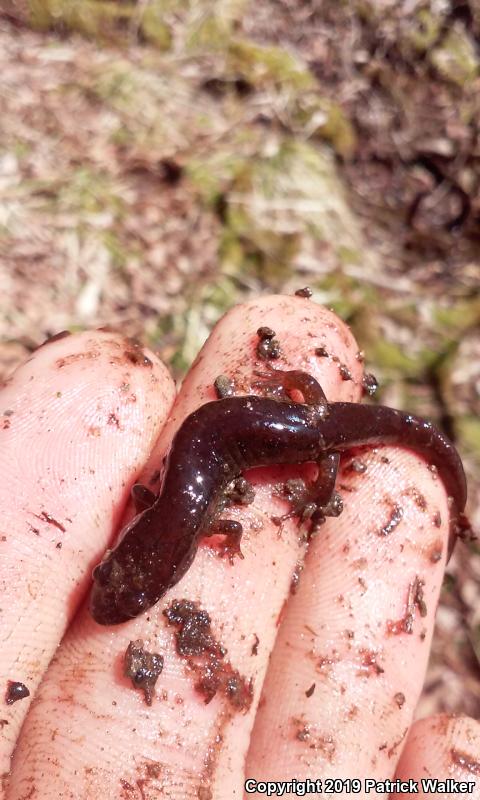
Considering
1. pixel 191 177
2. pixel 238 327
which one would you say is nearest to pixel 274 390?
pixel 238 327

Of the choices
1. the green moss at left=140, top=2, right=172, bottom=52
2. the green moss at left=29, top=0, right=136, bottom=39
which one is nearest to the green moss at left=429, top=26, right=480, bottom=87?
the green moss at left=140, top=2, right=172, bottom=52

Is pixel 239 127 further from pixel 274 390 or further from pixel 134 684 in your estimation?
pixel 134 684

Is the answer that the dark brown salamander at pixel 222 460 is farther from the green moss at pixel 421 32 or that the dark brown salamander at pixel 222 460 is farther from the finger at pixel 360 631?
the green moss at pixel 421 32

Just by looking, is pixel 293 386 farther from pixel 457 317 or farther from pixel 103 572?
pixel 457 317

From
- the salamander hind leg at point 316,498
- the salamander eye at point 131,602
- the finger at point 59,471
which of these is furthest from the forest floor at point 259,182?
the salamander eye at point 131,602

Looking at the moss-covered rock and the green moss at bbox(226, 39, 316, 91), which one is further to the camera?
the green moss at bbox(226, 39, 316, 91)

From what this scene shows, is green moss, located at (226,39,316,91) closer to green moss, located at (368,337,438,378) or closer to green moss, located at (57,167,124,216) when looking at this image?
green moss, located at (57,167,124,216)

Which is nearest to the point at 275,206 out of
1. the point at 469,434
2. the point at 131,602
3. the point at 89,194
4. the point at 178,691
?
the point at 89,194
